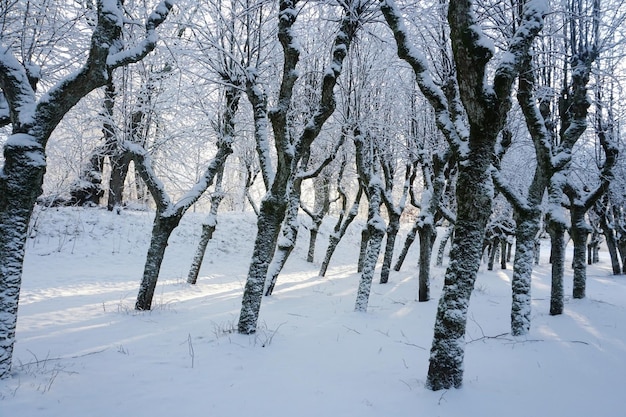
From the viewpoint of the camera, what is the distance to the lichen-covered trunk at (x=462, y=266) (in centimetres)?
396

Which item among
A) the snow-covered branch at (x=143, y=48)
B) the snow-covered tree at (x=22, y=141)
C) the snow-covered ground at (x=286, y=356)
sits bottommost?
the snow-covered ground at (x=286, y=356)

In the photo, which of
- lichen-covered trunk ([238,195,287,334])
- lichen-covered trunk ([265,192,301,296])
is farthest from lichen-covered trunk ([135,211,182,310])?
lichen-covered trunk ([265,192,301,296])

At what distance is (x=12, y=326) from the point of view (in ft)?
13.0

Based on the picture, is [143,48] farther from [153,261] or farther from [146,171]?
[153,261]

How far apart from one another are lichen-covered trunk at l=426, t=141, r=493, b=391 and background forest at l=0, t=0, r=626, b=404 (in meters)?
0.02

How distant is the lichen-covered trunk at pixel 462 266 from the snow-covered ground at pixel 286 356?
0.87ft

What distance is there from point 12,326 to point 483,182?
5.62 metres

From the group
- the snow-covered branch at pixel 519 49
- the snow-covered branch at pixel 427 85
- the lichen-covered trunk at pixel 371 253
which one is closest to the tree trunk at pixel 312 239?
the lichen-covered trunk at pixel 371 253

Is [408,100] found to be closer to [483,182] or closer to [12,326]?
[483,182]

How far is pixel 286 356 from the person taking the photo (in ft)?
17.0

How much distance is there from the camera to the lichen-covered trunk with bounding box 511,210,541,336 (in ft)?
21.6

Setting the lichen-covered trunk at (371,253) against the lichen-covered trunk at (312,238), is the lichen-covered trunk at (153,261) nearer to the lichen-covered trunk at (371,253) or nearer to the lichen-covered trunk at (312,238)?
the lichen-covered trunk at (371,253)

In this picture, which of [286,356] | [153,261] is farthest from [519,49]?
[153,261]

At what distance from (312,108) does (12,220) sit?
27.7 feet
